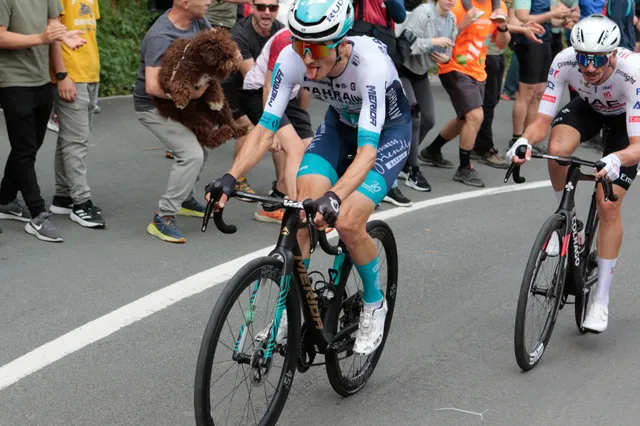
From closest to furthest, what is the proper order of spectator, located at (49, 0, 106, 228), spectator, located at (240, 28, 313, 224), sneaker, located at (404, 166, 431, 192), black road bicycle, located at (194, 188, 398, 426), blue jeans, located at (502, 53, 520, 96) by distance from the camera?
black road bicycle, located at (194, 188, 398, 426)
spectator, located at (49, 0, 106, 228)
spectator, located at (240, 28, 313, 224)
sneaker, located at (404, 166, 431, 192)
blue jeans, located at (502, 53, 520, 96)

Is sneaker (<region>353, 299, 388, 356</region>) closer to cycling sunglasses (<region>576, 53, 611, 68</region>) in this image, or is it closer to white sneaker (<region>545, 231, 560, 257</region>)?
white sneaker (<region>545, 231, 560, 257</region>)

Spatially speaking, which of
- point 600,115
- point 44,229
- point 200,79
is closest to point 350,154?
point 600,115

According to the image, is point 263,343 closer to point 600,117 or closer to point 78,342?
point 78,342

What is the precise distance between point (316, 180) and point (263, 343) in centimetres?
105

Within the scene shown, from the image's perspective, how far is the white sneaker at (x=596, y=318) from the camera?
5.95 m

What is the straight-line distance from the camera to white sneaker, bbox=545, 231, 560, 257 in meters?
5.41

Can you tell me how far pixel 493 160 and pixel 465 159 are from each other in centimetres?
105

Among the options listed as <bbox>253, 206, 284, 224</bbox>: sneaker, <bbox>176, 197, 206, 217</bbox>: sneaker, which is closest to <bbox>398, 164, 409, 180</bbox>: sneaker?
<bbox>253, 206, 284, 224</bbox>: sneaker

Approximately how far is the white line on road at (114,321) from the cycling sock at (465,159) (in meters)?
2.96

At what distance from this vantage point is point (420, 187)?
388 inches

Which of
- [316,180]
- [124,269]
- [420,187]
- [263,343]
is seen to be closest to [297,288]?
[263,343]

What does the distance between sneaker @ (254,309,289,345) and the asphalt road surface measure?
0.50m

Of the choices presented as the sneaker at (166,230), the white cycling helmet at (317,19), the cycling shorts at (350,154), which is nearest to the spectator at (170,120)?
the sneaker at (166,230)

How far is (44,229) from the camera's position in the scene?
7309 millimetres
